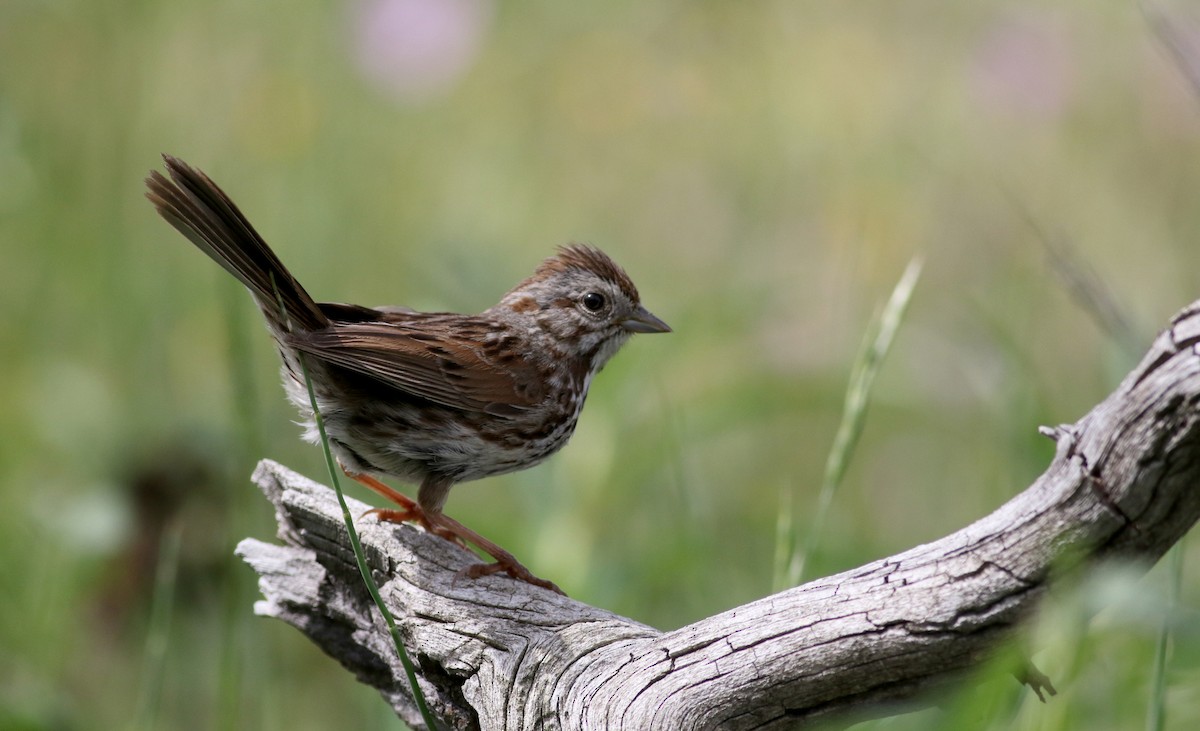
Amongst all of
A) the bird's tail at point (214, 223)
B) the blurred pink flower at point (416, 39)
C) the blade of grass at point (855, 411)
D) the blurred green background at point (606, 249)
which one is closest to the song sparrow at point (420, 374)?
the bird's tail at point (214, 223)

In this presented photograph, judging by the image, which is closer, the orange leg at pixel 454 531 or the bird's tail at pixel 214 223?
the bird's tail at pixel 214 223

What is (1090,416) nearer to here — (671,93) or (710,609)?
(710,609)

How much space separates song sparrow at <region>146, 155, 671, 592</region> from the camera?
121 inches

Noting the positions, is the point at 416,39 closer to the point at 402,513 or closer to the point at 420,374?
the point at 420,374

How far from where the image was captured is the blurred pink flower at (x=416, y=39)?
261 inches

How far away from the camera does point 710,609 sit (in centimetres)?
424

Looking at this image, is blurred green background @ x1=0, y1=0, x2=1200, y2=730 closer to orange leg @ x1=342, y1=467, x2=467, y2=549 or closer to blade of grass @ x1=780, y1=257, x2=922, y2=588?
blade of grass @ x1=780, y1=257, x2=922, y2=588

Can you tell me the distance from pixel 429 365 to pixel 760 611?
1513 mm

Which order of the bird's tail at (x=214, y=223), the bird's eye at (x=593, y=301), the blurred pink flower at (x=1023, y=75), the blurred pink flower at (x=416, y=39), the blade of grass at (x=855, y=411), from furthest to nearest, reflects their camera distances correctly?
the blurred pink flower at (x=416, y=39) < the blurred pink flower at (x=1023, y=75) < the bird's eye at (x=593, y=301) < the bird's tail at (x=214, y=223) < the blade of grass at (x=855, y=411)

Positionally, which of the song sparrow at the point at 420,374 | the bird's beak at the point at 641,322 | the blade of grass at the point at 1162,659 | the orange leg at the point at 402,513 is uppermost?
the bird's beak at the point at 641,322

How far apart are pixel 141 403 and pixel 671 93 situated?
4.16 metres

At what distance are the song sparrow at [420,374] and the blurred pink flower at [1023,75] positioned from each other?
341 cm

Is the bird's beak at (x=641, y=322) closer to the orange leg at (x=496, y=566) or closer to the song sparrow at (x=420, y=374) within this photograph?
the song sparrow at (x=420, y=374)

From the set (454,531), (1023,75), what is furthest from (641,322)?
(1023,75)
